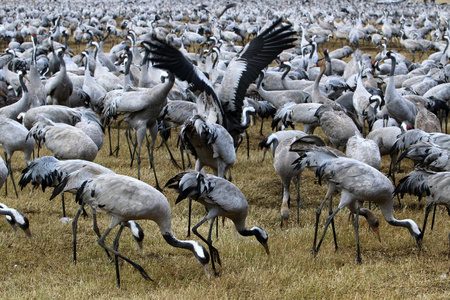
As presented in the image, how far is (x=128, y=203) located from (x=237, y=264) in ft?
3.53

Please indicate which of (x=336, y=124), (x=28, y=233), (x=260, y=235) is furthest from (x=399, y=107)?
(x=28, y=233)

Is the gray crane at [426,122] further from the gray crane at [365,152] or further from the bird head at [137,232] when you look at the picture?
the bird head at [137,232]

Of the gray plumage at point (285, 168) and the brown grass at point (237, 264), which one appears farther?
the gray plumage at point (285, 168)

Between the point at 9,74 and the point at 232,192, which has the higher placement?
the point at 232,192

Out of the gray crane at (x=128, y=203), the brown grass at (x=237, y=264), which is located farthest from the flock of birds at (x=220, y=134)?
the brown grass at (x=237, y=264)

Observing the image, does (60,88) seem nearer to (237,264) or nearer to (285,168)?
(285,168)

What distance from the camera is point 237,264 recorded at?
4.99 m

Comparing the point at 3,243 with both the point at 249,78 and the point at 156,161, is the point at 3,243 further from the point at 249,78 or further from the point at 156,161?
the point at 156,161

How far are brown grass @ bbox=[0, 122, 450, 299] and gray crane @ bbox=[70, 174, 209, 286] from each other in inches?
9.8

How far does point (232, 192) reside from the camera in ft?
16.2

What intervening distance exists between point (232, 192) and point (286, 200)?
4.14ft

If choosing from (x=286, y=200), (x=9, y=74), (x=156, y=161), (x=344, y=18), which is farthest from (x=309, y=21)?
(x=286, y=200)

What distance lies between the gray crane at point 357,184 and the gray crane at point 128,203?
131 cm

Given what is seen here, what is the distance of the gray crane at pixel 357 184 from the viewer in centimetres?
502
